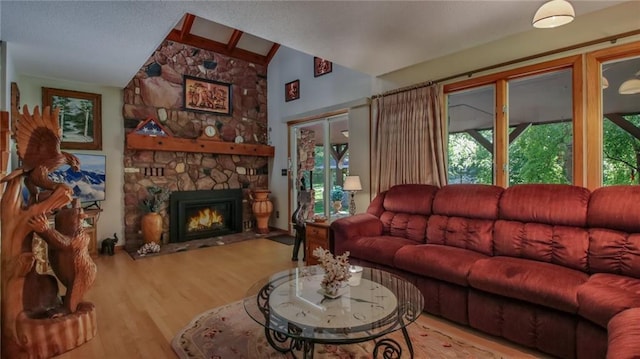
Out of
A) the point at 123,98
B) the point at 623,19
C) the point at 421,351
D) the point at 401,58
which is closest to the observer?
the point at 421,351

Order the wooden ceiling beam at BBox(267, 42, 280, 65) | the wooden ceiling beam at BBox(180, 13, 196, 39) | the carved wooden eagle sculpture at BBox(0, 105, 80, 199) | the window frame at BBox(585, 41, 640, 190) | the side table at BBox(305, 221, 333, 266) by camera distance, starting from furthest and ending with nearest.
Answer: the wooden ceiling beam at BBox(267, 42, 280, 65) → the wooden ceiling beam at BBox(180, 13, 196, 39) → the side table at BBox(305, 221, 333, 266) → the window frame at BBox(585, 41, 640, 190) → the carved wooden eagle sculpture at BBox(0, 105, 80, 199)

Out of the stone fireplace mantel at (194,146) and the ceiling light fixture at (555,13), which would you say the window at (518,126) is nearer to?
the ceiling light fixture at (555,13)

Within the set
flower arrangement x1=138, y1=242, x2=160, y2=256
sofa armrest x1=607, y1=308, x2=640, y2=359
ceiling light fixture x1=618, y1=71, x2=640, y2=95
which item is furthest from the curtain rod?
flower arrangement x1=138, y1=242, x2=160, y2=256

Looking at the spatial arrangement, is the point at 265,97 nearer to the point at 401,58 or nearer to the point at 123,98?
the point at 123,98

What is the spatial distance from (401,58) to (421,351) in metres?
2.99

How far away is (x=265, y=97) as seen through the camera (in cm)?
626

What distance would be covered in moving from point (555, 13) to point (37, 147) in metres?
3.68

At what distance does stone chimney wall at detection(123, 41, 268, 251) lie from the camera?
15.5 feet

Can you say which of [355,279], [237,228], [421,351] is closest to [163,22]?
[355,279]

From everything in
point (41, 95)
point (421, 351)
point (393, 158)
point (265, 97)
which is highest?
point (265, 97)

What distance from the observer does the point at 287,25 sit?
269cm

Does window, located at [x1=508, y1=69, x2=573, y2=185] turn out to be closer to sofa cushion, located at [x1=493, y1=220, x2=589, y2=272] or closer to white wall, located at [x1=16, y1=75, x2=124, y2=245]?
sofa cushion, located at [x1=493, y1=220, x2=589, y2=272]

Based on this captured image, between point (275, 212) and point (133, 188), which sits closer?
point (133, 188)

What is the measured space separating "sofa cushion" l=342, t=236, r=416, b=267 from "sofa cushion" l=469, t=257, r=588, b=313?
0.71 m
